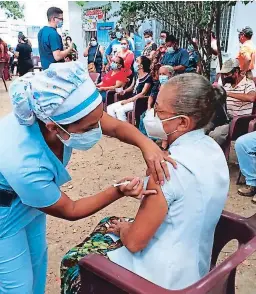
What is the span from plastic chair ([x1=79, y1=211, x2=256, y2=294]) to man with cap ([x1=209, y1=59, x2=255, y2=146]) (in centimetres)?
229

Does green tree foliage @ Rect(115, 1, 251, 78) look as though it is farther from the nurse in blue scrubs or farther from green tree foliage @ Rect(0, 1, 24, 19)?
green tree foliage @ Rect(0, 1, 24, 19)

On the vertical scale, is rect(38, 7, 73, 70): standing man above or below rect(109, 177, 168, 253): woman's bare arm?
above

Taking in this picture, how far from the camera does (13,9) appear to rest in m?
24.1

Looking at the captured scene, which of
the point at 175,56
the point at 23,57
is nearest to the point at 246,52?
the point at 175,56

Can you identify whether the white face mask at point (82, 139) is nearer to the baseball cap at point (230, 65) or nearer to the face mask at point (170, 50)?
the baseball cap at point (230, 65)

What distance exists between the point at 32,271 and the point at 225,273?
89cm

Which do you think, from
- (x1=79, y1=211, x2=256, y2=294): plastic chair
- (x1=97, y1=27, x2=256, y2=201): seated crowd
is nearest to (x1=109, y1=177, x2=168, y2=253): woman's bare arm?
(x1=79, y1=211, x2=256, y2=294): plastic chair

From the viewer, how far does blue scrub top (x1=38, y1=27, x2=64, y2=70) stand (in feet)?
17.1

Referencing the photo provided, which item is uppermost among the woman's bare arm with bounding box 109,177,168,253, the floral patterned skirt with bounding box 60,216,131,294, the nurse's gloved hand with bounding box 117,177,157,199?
the nurse's gloved hand with bounding box 117,177,157,199

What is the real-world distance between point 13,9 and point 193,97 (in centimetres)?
2566

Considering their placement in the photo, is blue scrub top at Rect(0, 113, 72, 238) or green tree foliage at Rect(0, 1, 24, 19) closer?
blue scrub top at Rect(0, 113, 72, 238)

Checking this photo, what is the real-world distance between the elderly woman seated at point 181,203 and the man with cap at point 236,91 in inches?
94.6

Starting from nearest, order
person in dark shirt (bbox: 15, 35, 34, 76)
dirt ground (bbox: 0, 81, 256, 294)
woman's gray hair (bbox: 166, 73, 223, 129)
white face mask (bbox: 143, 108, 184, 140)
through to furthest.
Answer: woman's gray hair (bbox: 166, 73, 223, 129), white face mask (bbox: 143, 108, 184, 140), dirt ground (bbox: 0, 81, 256, 294), person in dark shirt (bbox: 15, 35, 34, 76)

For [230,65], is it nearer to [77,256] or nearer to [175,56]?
[175,56]
